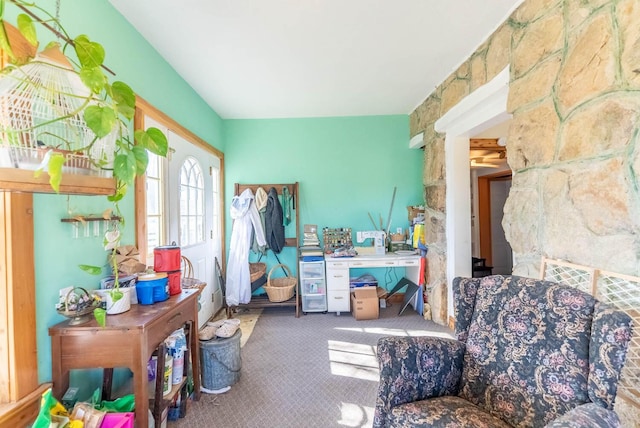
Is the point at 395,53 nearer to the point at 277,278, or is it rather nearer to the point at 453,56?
the point at 453,56

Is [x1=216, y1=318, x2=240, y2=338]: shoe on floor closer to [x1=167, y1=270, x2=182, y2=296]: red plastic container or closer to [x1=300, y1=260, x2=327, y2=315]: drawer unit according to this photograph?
[x1=167, y1=270, x2=182, y2=296]: red plastic container

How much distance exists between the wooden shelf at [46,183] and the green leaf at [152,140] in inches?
8.0

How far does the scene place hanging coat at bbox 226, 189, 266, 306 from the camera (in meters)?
3.37

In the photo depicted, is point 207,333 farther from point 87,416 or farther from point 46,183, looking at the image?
point 46,183

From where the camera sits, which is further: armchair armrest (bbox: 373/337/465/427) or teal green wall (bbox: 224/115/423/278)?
teal green wall (bbox: 224/115/423/278)

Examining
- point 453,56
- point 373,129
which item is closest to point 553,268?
point 453,56

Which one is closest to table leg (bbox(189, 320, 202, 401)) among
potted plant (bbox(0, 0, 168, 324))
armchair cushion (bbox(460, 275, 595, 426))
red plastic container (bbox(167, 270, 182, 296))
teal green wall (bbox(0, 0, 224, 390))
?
red plastic container (bbox(167, 270, 182, 296))

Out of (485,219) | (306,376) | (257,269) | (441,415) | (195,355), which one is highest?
(485,219)

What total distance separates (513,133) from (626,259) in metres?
1.02

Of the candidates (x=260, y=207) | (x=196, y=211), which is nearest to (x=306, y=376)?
(x=196, y=211)

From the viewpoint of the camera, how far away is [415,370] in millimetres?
1291

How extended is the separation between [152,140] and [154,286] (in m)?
0.85

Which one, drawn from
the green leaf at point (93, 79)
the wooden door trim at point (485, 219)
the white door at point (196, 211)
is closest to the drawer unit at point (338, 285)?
the white door at point (196, 211)

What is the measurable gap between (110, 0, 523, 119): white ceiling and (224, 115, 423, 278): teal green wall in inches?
26.2
